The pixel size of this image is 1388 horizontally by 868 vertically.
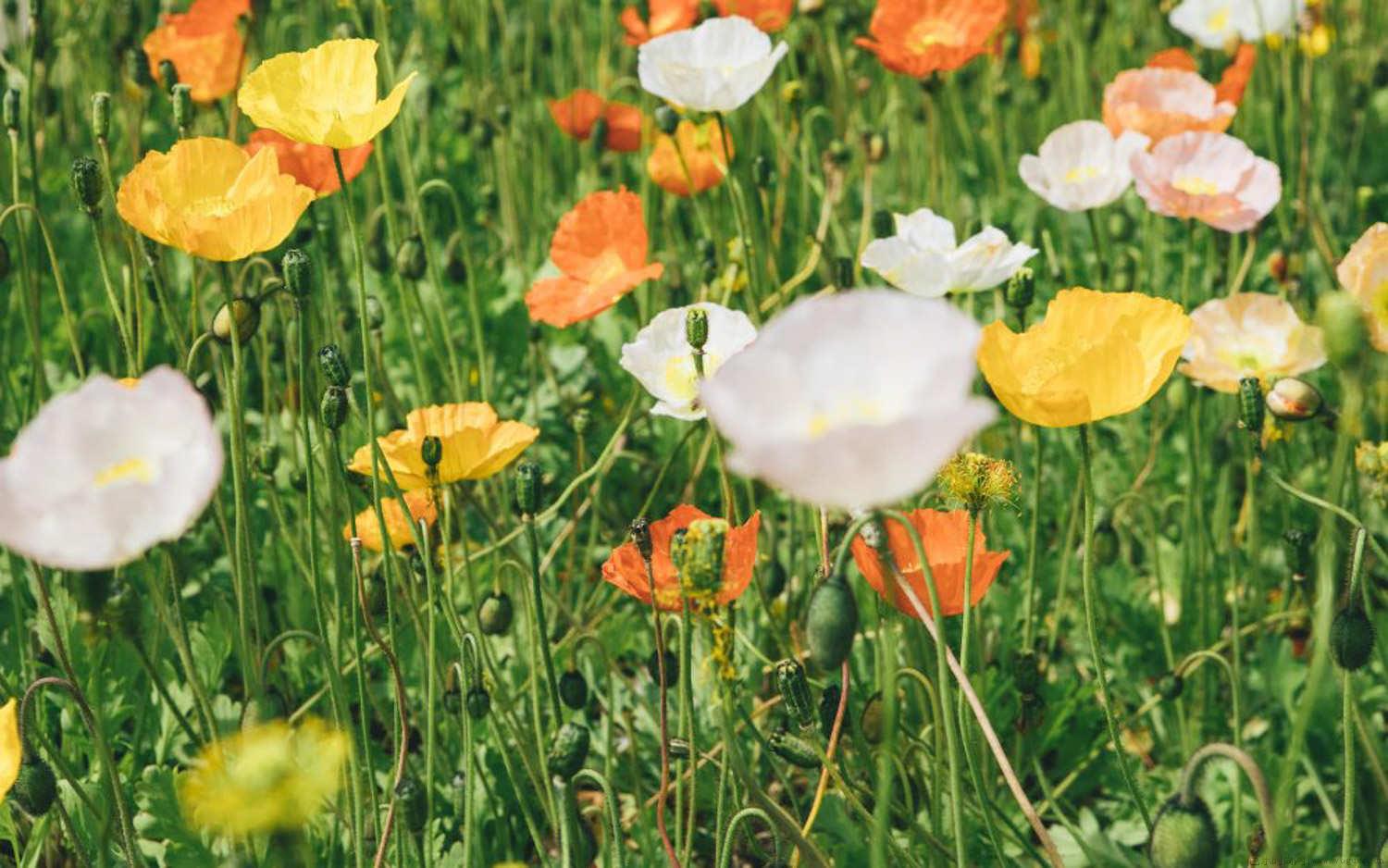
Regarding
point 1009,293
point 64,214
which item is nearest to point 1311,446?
point 1009,293

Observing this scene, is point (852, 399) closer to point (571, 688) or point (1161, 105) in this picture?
point (571, 688)

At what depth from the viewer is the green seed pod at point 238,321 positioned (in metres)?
1.40

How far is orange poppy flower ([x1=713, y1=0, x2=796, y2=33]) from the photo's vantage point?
8.21 ft

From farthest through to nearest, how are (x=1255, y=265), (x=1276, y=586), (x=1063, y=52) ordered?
(x=1063, y=52), (x=1255, y=265), (x=1276, y=586)

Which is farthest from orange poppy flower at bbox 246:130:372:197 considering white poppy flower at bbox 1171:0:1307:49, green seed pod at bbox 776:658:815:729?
white poppy flower at bbox 1171:0:1307:49

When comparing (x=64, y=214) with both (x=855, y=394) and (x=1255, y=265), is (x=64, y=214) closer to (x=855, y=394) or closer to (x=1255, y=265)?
(x=1255, y=265)

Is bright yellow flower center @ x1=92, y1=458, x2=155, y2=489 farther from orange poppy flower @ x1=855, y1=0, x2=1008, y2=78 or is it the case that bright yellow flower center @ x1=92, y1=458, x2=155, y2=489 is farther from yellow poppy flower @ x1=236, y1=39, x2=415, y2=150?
orange poppy flower @ x1=855, y1=0, x2=1008, y2=78

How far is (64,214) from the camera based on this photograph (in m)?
2.96

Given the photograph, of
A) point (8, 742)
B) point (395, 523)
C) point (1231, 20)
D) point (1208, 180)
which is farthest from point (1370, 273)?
point (1231, 20)

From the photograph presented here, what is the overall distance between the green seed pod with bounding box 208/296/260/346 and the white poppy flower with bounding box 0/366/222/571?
41cm

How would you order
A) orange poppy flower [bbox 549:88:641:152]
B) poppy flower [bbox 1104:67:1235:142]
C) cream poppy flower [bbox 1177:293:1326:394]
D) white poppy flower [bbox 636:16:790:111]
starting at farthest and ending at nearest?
orange poppy flower [bbox 549:88:641:152]
poppy flower [bbox 1104:67:1235:142]
white poppy flower [bbox 636:16:790:111]
cream poppy flower [bbox 1177:293:1326:394]

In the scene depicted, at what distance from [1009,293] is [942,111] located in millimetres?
1938

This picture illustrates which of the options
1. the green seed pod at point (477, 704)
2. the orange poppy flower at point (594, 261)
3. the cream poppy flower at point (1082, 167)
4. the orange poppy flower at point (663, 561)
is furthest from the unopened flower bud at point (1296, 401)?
the green seed pod at point (477, 704)

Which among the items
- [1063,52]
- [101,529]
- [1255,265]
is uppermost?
[101,529]
